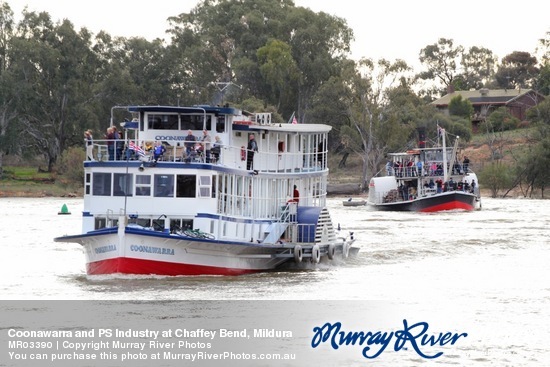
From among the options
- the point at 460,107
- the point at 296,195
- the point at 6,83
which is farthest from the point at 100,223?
the point at 460,107

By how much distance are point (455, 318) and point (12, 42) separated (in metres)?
78.4

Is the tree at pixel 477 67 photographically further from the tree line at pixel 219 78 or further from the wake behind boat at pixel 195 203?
the wake behind boat at pixel 195 203

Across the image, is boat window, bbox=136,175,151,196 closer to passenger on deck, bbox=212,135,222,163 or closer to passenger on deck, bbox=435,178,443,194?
passenger on deck, bbox=212,135,222,163

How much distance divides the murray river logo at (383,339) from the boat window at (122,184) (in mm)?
10190

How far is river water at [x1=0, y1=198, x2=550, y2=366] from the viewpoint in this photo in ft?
86.0

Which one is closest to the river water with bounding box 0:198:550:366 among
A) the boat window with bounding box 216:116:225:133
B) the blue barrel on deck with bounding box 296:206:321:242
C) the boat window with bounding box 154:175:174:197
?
the blue barrel on deck with bounding box 296:206:321:242

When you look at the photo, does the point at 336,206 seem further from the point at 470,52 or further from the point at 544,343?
the point at 470,52

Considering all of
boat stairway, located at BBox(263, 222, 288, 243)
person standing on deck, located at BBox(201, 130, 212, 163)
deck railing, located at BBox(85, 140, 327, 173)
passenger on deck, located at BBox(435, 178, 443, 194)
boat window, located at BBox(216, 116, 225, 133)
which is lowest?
boat stairway, located at BBox(263, 222, 288, 243)

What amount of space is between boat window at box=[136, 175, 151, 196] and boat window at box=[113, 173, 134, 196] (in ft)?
0.57

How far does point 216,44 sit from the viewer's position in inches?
4958

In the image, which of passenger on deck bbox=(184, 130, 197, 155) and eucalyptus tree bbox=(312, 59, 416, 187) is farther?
eucalyptus tree bbox=(312, 59, 416, 187)

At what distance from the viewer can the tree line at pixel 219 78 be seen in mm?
105000

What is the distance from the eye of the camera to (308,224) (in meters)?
39.3

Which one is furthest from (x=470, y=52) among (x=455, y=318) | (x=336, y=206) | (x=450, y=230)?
(x=455, y=318)
